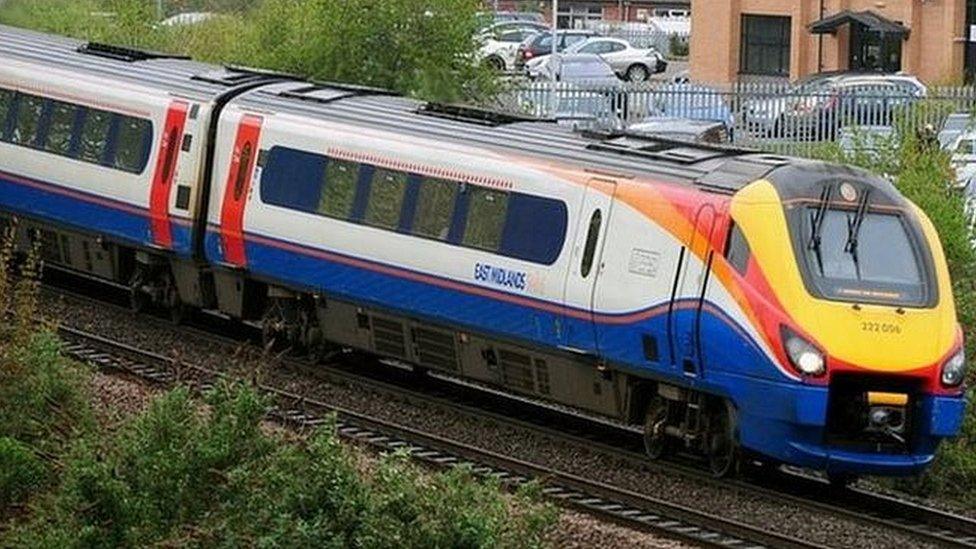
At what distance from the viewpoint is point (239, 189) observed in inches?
854

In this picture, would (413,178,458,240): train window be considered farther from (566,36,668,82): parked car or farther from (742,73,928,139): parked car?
(566,36,668,82): parked car

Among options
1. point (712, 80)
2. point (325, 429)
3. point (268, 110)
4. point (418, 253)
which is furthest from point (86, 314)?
point (712, 80)

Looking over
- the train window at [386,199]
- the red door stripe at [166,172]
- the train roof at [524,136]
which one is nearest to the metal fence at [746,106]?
the red door stripe at [166,172]

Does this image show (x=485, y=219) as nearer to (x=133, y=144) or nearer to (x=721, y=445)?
(x=721, y=445)

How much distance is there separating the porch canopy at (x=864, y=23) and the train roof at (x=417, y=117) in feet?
109

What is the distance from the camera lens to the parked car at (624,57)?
60344 millimetres

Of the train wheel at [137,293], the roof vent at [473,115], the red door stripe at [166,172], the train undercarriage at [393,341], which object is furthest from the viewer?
the train wheel at [137,293]

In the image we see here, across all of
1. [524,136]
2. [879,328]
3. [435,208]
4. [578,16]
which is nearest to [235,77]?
[435,208]

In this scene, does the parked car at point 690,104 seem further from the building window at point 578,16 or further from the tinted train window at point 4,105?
the building window at point 578,16

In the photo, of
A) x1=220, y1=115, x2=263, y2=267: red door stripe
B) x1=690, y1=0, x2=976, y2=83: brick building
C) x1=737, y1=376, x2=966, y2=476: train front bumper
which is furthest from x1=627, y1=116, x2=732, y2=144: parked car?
x1=737, y1=376, x2=966, y2=476: train front bumper

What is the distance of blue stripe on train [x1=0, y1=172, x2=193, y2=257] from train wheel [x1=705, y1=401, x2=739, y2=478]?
22.7 ft

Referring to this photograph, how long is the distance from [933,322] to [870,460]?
110 centimetres

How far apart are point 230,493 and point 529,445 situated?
20.7ft

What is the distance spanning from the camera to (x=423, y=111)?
69.4ft
